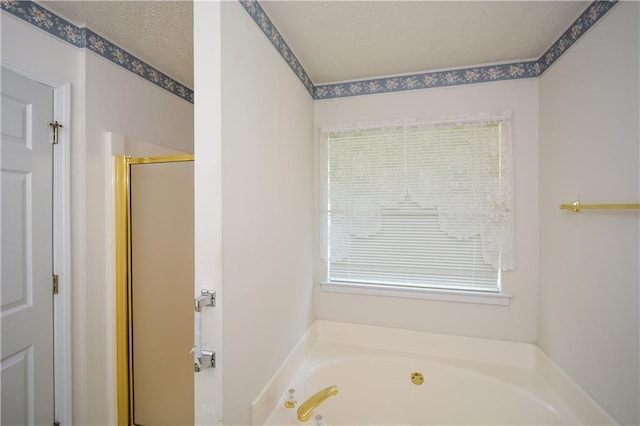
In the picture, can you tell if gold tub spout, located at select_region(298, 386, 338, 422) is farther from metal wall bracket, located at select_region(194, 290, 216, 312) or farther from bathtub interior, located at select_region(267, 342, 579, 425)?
metal wall bracket, located at select_region(194, 290, 216, 312)

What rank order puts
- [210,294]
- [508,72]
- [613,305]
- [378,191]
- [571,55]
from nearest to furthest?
[210,294]
[613,305]
[571,55]
[508,72]
[378,191]

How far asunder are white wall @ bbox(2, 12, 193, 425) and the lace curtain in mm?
1346

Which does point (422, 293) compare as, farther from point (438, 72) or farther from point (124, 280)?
point (124, 280)

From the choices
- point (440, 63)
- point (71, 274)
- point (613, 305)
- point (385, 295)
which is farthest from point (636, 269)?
point (71, 274)

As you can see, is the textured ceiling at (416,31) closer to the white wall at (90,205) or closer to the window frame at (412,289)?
the window frame at (412,289)

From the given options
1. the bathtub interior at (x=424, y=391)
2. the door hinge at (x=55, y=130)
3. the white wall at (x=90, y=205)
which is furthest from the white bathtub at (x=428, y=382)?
the door hinge at (x=55, y=130)

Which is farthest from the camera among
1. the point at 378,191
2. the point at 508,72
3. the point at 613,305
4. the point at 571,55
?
the point at 378,191

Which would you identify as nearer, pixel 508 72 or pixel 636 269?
pixel 636 269

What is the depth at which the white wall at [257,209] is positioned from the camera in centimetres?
102

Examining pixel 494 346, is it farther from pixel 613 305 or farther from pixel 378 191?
pixel 378 191

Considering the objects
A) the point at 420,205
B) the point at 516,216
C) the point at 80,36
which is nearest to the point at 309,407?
the point at 420,205

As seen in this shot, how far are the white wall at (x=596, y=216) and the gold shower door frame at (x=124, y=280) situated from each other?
2.09 m

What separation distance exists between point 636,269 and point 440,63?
4.77ft

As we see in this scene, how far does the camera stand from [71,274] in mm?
1403
